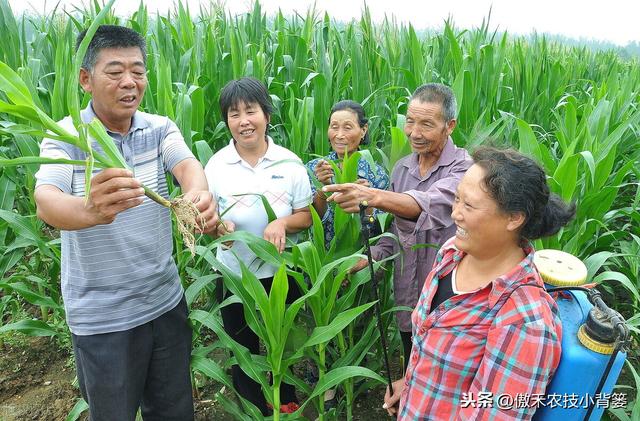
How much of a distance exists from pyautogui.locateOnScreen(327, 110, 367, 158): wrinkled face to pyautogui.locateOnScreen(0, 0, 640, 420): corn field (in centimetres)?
16

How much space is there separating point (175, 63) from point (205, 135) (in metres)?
0.82

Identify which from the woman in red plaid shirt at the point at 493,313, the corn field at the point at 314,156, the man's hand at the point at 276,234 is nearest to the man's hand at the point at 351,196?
the corn field at the point at 314,156

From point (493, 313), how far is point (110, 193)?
865mm

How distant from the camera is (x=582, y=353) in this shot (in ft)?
3.09

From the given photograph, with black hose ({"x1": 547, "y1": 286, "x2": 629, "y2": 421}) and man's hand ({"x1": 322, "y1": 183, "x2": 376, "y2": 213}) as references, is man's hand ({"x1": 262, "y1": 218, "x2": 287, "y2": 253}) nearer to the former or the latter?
man's hand ({"x1": 322, "y1": 183, "x2": 376, "y2": 213})

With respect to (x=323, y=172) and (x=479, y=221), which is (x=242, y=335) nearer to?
(x=323, y=172)

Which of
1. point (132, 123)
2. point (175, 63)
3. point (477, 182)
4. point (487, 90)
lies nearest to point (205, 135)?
point (175, 63)

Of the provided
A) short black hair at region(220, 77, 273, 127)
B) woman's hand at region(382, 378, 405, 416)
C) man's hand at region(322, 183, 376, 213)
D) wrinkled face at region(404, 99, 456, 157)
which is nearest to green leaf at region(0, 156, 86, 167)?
man's hand at region(322, 183, 376, 213)

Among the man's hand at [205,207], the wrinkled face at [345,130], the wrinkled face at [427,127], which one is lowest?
the man's hand at [205,207]

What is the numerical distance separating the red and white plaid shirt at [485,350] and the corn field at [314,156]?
34 cm

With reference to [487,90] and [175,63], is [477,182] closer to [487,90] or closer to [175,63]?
[487,90]

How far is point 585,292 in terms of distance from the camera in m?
1.07

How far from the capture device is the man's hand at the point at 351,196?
1.46m

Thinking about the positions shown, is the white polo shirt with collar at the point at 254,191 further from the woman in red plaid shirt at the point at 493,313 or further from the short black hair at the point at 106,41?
the woman in red plaid shirt at the point at 493,313
